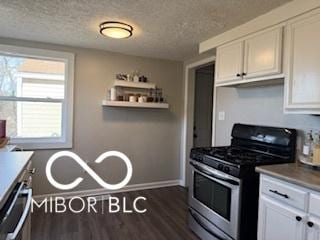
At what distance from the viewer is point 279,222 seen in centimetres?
170

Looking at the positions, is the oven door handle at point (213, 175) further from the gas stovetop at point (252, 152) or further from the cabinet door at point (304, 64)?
the cabinet door at point (304, 64)

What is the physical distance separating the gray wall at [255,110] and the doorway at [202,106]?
1261 millimetres

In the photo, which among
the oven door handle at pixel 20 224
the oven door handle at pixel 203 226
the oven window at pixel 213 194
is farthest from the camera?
A: the oven door handle at pixel 203 226

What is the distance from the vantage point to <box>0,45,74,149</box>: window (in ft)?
10.7

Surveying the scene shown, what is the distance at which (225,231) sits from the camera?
212 centimetres

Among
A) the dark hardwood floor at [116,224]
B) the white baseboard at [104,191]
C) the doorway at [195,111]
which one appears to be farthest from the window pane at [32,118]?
the doorway at [195,111]

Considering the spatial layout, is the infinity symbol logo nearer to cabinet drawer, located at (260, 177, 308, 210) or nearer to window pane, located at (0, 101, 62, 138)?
window pane, located at (0, 101, 62, 138)

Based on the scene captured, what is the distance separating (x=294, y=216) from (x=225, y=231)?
71cm

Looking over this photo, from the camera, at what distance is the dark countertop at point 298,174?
1.52 metres

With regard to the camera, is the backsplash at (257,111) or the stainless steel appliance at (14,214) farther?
the backsplash at (257,111)

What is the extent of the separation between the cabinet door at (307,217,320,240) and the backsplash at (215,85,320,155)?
33.7 inches

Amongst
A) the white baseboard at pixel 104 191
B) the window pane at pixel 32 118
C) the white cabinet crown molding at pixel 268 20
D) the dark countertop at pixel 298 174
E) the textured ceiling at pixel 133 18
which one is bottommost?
the white baseboard at pixel 104 191

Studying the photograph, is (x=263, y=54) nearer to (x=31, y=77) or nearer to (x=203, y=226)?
(x=203, y=226)

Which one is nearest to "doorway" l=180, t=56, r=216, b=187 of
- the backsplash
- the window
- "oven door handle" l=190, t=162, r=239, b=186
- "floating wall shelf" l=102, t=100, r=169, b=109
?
"floating wall shelf" l=102, t=100, r=169, b=109
